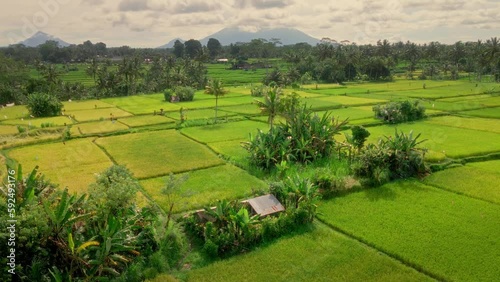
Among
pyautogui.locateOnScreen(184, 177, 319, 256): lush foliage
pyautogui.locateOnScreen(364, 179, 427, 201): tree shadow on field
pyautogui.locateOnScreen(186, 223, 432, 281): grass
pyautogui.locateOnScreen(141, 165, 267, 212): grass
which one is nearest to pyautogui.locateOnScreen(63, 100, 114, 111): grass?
pyautogui.locateOnScreen(141, 165, 267, 212): grass

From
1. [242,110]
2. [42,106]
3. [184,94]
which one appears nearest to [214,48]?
[184,94]

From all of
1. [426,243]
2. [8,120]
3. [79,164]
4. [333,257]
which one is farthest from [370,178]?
[8,120]

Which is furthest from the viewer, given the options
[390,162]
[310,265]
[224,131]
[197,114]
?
[197,114]

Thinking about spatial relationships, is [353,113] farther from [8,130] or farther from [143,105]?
[8,130]

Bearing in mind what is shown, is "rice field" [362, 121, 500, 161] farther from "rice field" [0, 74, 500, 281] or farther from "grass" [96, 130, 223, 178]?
"grass" [96, 130, 223, 178]

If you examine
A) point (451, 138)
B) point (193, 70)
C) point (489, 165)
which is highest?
point (193, 70)
